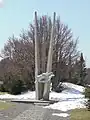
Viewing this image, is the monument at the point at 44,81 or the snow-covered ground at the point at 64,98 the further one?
the monument at the point at 44,81

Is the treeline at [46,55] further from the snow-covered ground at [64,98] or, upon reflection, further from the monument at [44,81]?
the monument at [44,81]

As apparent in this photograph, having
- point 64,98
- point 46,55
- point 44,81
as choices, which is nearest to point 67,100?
point 44,81

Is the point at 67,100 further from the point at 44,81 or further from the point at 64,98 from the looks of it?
the point at 64,98

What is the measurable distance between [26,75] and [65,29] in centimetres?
792

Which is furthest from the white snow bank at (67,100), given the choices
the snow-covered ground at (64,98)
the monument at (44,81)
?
the monument at (44,81)

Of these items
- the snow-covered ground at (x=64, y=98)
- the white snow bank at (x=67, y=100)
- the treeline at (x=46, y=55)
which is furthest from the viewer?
the treeline at (x=46, y=55)

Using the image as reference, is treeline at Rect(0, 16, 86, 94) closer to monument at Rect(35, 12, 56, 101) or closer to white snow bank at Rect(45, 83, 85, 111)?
white snow bank at Rect(45, 83, 85, 111)

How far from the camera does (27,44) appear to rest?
41.7 metres

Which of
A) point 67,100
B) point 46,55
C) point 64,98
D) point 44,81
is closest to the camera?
point 67,100

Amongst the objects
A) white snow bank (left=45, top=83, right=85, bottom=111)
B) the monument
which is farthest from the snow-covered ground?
the monument

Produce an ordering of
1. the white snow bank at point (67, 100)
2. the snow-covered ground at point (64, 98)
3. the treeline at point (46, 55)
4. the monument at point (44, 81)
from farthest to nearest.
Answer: the treeline at point (46, 55) < the monument at point (44, 81) < the snow-covered ground at point (64, 98) < the white snow bank at point (67, 100)

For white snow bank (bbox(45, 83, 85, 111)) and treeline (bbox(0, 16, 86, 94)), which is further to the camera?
treeline (bbox(0, 16, 86, 94))

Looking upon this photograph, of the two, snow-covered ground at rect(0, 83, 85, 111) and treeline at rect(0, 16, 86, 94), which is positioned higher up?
treeline at rect(0, 16, 86, 94)

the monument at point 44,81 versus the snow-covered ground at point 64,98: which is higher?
the monument at point 44,81
